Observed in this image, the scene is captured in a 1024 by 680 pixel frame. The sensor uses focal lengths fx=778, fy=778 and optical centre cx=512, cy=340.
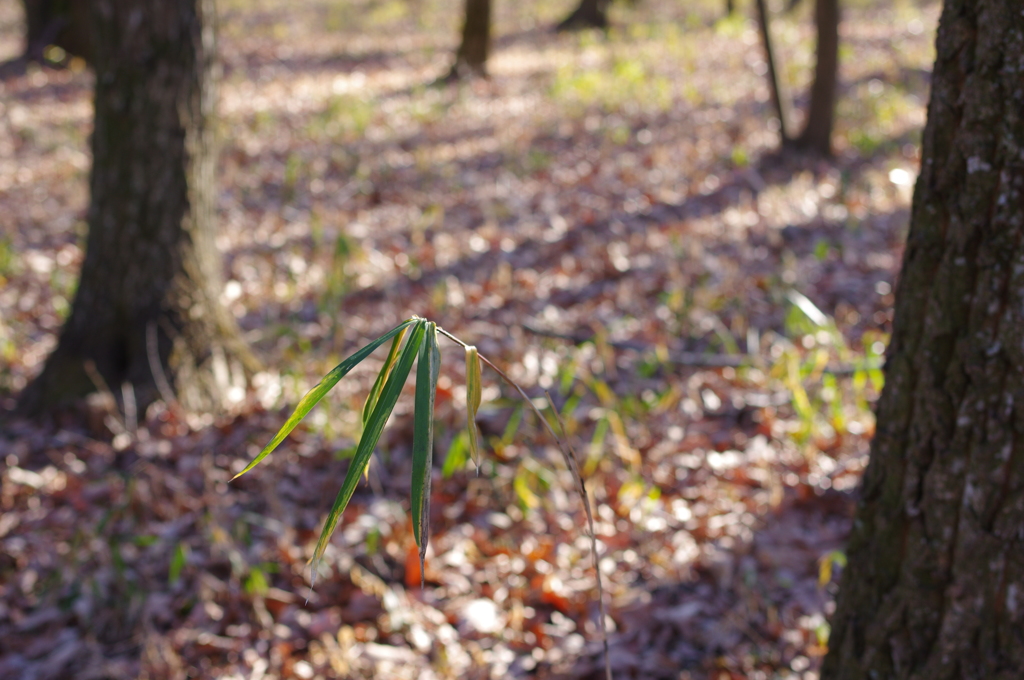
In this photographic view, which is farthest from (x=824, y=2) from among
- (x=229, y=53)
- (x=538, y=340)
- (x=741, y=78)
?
(x=229, y=53)

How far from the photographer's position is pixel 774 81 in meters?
7.37

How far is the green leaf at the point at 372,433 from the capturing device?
3.54ft

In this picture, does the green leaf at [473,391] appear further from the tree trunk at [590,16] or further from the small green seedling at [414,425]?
the tree trunk at [590,16]

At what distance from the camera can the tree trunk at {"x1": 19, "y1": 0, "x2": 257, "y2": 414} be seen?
136 inches

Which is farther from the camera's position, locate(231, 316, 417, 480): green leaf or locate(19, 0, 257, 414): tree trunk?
locate(19, 0, 257, 414): tree trunk

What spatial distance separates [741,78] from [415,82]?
455cm

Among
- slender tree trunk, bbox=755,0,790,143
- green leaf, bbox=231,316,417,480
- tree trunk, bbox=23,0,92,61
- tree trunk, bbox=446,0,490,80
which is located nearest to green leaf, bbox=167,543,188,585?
green leaf, bbox=231,316,417,480

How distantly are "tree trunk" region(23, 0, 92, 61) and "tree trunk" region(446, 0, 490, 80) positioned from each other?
539 centimetres

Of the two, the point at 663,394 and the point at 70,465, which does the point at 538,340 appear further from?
the point at 70,465

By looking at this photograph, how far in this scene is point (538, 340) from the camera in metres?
4.48

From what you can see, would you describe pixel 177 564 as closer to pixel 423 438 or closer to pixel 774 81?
pixel 423 438

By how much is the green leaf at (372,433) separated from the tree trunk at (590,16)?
50.5 feet

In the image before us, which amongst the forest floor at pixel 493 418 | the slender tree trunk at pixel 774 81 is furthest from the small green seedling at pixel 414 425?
the slender tree trunk at pixel 774 81

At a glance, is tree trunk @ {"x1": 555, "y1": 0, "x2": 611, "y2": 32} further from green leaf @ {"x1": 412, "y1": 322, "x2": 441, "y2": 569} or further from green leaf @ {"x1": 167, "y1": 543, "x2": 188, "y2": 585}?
green leaf @ {"x1": 412, "y1": 322, "x2": 441, "y2": 569}
